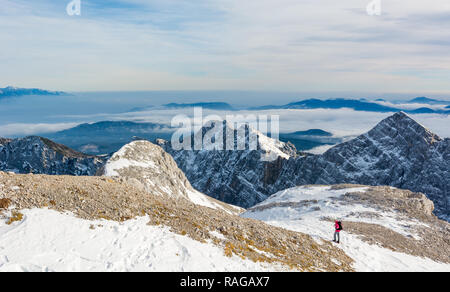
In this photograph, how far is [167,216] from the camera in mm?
21875

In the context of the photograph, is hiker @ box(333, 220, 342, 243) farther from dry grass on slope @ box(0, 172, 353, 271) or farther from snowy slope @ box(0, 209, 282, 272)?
snowy slope @ box(0, 209, 282, 272)

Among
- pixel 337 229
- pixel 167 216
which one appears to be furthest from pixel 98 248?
pixel 337 229

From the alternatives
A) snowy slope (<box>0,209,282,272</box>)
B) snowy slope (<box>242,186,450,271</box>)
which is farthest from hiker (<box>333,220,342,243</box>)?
snowy slope (<box>0,209,282,272</box>)

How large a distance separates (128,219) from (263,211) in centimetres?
3780

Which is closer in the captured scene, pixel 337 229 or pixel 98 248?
pixel 98 248

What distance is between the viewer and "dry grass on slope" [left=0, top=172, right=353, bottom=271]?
19516 mm

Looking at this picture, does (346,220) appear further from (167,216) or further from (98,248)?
(98,248)

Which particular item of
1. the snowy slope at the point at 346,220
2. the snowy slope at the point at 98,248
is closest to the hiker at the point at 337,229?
the snowy slope at the point at 346,220

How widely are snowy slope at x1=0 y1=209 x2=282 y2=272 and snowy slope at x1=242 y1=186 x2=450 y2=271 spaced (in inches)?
520

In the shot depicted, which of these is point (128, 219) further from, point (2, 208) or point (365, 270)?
point (365, 270)

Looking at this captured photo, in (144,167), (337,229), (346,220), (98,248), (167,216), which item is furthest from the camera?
(144,167)

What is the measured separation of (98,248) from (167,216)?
237 inches
